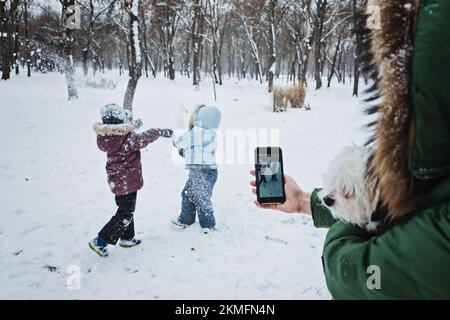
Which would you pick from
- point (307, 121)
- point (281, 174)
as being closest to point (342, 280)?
point (281, 174)

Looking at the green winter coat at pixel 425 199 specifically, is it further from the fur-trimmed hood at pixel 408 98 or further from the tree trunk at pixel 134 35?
the tree trunk at pixel 134 35

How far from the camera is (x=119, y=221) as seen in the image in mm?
3447

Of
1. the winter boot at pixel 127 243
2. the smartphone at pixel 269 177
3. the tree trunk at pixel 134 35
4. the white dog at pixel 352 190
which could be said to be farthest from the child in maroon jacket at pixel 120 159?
the tree trunk at pixel 134 35

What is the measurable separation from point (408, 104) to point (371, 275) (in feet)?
1.25

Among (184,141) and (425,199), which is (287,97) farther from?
(425,199)

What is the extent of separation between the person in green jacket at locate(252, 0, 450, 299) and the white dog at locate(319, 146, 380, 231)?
0.11 m

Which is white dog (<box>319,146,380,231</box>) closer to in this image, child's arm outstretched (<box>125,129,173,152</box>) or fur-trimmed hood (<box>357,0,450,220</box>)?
fur-trimmed hood (<box>357,0,450,220</box>)

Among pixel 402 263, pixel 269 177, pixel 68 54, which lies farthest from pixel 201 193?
pixel 68 54

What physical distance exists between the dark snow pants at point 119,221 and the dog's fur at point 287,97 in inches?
401

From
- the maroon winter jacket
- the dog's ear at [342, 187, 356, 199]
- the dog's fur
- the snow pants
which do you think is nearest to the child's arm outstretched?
the maroon winter jacket

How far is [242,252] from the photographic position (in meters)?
3.63

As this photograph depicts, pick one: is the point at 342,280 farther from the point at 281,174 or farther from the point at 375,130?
the point at 281,174

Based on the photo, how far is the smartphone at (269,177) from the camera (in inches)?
63.7

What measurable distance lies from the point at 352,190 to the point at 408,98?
393 millimetres
